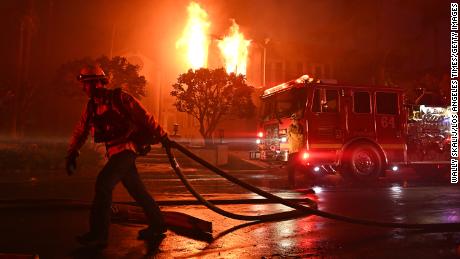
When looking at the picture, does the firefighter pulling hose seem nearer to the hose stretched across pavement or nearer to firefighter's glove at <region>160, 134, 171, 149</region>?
firefighter's glove at <region>160, 134, 171, 149</region>

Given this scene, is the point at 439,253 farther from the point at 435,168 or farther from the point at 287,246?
the point at 435,168

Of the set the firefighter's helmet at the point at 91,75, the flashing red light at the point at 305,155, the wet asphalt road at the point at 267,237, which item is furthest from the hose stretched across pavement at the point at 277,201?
the flashing red light at the point at 305,155

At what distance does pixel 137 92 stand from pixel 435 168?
1561cm

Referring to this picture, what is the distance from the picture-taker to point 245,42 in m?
29.1

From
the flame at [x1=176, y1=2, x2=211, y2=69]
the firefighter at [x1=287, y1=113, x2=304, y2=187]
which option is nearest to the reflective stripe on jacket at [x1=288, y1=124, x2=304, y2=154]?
the firefighter at [x1=287, y1=113, x2=304, y2=187]

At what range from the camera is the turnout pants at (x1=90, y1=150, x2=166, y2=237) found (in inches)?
157

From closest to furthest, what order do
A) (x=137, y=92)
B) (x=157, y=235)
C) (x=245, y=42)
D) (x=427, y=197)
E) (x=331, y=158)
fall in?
(x=157, y=235) → (x=427, y=197) → (x=331, y=158) → (x=137, y=92) → (x=245, y=42)

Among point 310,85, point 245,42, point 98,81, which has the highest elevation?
point 245,42

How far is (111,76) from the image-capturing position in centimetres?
2134

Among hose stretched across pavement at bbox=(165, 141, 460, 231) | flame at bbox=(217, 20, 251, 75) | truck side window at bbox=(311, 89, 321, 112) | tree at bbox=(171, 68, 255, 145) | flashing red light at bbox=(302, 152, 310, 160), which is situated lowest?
hose stretched across pavement at bbox=(165, 141, 460, 231)

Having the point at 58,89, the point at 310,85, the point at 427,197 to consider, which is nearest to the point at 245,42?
the point at 58,89

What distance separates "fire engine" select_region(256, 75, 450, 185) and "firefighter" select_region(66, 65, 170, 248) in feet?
23.4

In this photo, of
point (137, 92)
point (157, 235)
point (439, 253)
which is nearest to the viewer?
point (439, 253)

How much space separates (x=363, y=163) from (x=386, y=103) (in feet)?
6.40
